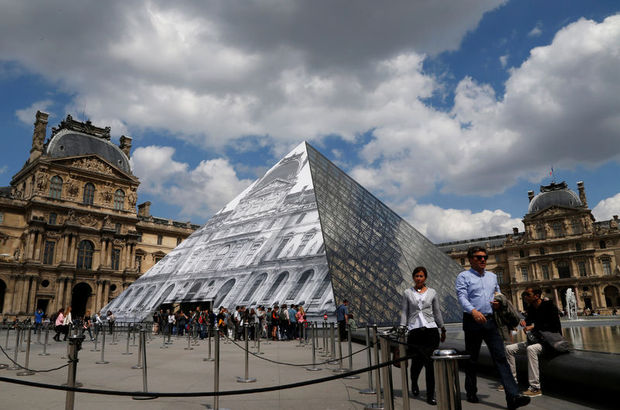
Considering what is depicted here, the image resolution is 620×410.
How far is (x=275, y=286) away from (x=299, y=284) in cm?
99

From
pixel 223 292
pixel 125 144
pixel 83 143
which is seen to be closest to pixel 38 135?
pixel 83 143

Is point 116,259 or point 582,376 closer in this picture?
point 582,376

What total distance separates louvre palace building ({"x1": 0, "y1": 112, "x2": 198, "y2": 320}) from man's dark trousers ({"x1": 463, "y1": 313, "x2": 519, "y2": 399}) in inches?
1369

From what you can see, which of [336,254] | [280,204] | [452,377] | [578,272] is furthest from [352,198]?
[578,272]

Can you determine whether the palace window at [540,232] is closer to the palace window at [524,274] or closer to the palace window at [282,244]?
the palace window at [524,274]

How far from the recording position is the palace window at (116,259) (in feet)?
119

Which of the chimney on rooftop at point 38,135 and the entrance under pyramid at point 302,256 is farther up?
the chimney on rooftop at point 38,135

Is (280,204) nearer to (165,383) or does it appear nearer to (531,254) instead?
(165,383)

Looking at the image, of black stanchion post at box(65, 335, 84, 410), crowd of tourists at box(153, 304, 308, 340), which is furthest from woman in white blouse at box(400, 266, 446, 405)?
crowd of tourists at box(153, 304, 308, 340)

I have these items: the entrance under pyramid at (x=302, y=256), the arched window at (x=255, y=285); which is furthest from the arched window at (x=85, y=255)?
the arched window at (x=255, y=285)

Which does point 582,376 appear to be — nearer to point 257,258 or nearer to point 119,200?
point 257,258

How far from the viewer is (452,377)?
2.16m

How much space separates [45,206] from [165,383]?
3355 centimetres

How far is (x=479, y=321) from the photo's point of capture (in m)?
3.43
